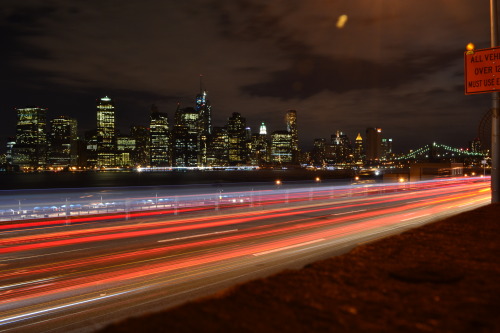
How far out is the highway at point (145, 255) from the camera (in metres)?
7.53

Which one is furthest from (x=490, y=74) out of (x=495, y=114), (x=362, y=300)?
(x=362, y=300)

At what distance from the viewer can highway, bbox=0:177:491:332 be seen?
7531 mm

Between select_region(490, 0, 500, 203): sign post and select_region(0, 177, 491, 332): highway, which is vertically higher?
select_region(490, 0, 500, 203): sign post

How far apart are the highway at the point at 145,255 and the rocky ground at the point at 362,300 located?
3551mm

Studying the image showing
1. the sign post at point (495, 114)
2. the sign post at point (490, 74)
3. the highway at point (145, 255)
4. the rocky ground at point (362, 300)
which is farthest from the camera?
the sign post at point (495, 114)

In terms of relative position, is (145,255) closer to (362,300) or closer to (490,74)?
(362,300)

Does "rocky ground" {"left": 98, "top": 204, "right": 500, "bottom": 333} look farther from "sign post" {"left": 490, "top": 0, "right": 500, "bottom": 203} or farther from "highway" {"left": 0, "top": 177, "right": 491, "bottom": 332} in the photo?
"sign post" {"left": 490, "top": 0, "right": 500, "bottom": 203}

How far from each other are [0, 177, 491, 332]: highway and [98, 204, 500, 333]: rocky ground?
3.55 meters

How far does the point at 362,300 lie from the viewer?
13.5ft

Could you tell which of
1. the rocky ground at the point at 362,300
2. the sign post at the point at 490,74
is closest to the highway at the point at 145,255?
the rocky ground at the point at 362,300

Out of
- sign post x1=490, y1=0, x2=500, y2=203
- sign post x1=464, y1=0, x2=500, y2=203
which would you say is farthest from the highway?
sign post x1=464, y1=0, x2=500, y2=203

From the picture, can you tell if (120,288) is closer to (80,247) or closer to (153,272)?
(153,272)

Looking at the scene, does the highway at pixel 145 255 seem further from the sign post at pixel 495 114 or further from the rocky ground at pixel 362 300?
the sign post at pixel 495 114

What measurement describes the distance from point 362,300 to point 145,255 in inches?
349
